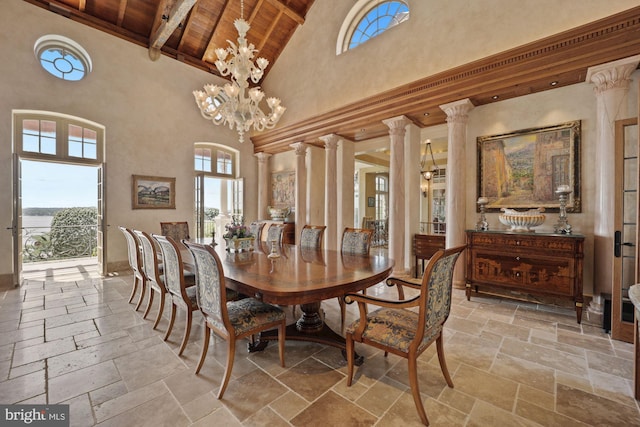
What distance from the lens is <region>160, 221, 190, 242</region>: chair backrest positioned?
4699mm

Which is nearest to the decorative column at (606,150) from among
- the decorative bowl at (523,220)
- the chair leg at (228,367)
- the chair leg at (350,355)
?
the decorative bowl at (523,220)

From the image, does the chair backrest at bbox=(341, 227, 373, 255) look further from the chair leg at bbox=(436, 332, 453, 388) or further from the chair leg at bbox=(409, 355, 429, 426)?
the chair leg at bbox=(409, 355, 429, 426)

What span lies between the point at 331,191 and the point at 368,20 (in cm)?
362

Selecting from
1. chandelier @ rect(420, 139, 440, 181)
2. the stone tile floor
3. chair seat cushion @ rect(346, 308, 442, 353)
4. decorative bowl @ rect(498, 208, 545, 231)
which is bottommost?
the stone tile floor

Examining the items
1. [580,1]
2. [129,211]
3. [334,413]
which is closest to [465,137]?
[580,1]

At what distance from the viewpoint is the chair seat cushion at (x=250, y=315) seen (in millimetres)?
1894

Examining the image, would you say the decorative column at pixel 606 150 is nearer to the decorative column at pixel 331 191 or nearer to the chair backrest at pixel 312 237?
the chair backrest at pixel 312 237

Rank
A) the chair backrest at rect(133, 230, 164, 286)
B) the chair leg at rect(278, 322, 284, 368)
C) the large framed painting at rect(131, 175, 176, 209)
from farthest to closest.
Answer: the large framed painting at rect(131, 175, 176, 209) → the chair backrest at rect(133, 230, 164, 286) → the chair leg at rect(278, 322, 284, 368)

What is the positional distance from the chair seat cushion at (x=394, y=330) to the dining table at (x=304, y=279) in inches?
9.5

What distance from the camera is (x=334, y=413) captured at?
5.25 ft

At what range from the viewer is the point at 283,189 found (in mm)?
7516

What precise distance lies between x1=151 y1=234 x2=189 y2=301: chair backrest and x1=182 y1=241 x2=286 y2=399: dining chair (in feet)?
1.15

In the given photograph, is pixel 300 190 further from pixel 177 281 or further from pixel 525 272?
pixel 525 272

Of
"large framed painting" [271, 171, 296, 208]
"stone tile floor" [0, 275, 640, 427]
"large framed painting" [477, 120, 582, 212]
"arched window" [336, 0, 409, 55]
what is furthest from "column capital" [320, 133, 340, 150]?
"stone tile floor" [0, 275, 640, 427]
